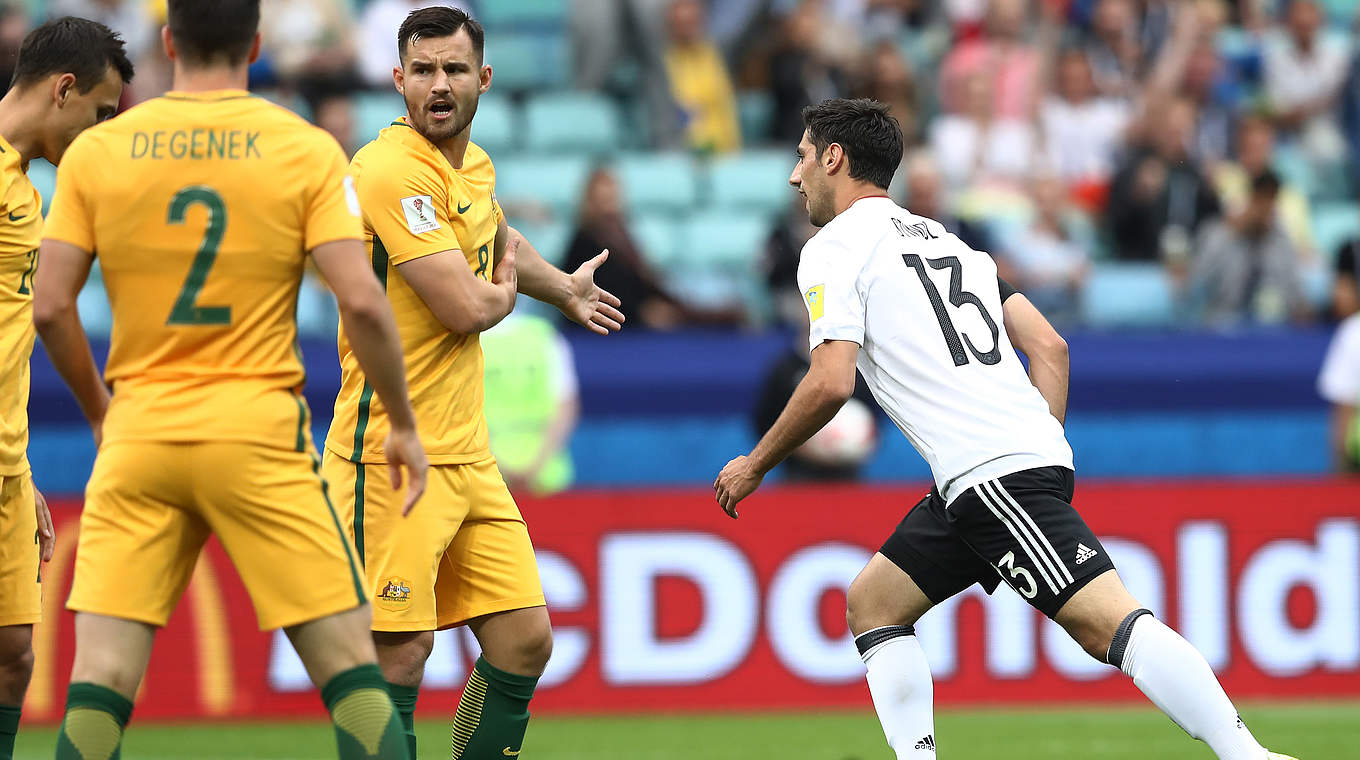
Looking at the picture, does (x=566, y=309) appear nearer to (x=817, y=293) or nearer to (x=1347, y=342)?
(x=817, y=293)

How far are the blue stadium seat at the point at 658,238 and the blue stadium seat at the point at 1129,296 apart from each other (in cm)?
300

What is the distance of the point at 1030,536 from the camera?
17.6 feet

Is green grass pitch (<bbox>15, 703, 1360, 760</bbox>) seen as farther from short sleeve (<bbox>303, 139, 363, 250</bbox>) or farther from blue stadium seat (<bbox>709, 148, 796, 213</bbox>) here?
blue stadium seat (<bbox>709, 148, 796, 213</bbox>)

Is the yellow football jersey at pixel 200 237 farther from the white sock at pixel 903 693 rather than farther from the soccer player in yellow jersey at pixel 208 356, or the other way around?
the white sock at pixel 903 693

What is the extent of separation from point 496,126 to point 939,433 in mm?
8351

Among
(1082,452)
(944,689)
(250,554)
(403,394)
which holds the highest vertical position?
(403,394)

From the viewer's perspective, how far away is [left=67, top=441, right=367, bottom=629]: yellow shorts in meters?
4.23

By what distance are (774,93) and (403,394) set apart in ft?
32.1

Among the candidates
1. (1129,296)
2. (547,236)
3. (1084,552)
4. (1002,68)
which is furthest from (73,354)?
(1002,68)

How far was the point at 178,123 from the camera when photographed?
4.26 meters

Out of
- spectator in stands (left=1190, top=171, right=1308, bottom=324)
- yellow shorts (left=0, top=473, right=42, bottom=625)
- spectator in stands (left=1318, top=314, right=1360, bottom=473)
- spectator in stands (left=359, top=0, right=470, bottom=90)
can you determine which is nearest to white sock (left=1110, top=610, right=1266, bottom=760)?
yellow shorts (left=0, top=473, right=42, bottom=625)

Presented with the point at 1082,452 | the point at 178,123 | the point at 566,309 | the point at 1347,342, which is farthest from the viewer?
the point at 1082,452

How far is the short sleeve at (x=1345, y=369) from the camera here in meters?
10.4

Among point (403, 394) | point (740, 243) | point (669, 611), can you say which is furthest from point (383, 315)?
point (740, 243)
